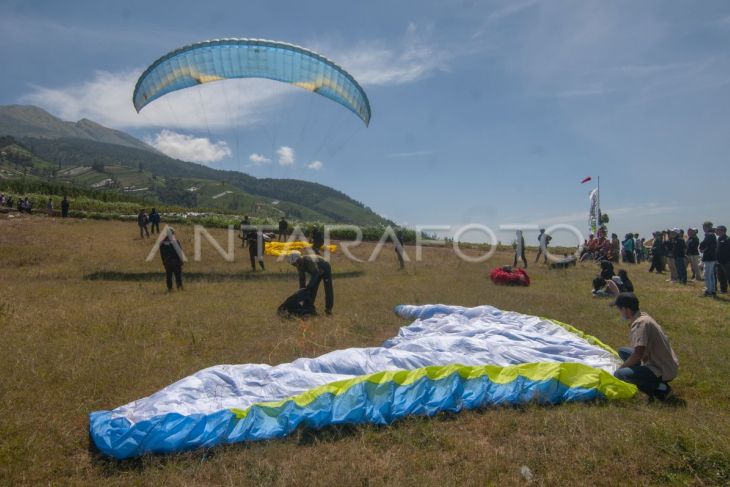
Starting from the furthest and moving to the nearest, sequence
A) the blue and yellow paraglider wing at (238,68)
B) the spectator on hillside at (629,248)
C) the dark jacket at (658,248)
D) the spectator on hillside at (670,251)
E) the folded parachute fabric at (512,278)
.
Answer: the spectator on hillside at (629,248) → the dark jacket at (658,248) → the folded parachute fabric at (512,278) → the blue and yellow paraglider wing at (238,68) → the spectator on hillside at (670,251)

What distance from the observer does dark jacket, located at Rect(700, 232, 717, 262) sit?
38.8ft

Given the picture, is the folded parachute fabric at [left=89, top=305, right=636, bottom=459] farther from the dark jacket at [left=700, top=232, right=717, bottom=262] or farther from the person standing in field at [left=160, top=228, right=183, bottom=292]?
the person standing in field at [left=160, top=228, right=183, bottom=292]

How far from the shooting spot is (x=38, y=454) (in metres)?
3.95

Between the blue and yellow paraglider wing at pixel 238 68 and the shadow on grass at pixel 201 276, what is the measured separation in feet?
19.0

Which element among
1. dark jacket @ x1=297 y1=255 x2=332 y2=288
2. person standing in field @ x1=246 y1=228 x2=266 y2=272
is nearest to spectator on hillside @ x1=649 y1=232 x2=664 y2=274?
dark jacket @ x1=297 y1=255 x2=332 y2=288

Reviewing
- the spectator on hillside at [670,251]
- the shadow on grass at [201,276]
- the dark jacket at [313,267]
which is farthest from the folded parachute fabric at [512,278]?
the dark jacket at [313,267]

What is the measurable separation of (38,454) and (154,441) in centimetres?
103

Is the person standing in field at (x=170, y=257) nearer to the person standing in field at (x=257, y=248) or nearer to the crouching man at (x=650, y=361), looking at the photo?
the person standing in field at (x=257, y=248)

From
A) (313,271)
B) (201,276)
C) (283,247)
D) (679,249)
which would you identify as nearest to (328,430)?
(313,271)

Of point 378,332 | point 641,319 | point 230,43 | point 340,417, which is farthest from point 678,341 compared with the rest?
point 230,43

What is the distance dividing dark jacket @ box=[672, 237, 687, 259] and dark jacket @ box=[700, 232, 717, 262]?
5.11ft

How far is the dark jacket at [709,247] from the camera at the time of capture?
38.8 ft

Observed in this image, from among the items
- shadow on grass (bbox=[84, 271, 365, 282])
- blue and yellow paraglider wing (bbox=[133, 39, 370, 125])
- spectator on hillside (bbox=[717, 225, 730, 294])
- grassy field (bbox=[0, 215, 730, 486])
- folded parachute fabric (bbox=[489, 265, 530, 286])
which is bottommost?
grassy field (bbox=[0, 215, 730, 486])

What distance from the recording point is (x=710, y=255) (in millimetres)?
11969
